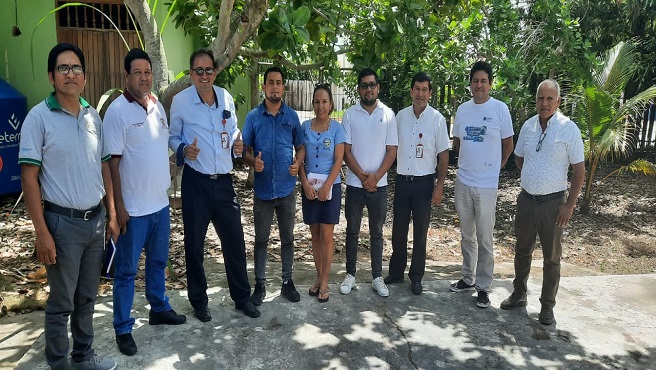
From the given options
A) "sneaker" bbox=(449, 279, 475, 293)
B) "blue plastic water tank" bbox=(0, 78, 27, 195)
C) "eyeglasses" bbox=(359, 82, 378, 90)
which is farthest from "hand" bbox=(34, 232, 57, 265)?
"blue plastic water tank" bbox=(0, 78, 27, 195)

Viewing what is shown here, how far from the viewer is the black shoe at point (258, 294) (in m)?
4.32

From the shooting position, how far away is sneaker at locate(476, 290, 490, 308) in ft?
14.6

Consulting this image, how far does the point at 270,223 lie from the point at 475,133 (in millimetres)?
1910

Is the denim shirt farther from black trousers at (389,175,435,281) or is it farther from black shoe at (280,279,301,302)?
black trousers at (389,175,435,281)

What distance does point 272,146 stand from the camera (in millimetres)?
4172

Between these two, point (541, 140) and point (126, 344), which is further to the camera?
point (541, 140)

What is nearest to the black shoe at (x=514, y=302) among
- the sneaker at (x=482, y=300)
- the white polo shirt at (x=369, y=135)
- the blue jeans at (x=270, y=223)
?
the sneaker at (x=482, y=300)

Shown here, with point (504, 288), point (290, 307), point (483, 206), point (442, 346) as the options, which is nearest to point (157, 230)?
point (290, 307)

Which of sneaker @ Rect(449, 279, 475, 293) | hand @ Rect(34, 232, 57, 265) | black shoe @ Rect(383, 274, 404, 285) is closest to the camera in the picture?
hand @ Rect(34, 232, 57, 265)

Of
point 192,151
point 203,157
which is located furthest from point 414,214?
point 192,151

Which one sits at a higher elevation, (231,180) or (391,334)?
(231,180)

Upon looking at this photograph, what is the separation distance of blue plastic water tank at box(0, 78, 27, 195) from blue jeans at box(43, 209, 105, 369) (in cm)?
538

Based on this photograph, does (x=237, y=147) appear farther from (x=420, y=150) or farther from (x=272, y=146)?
(x=420, y=150)

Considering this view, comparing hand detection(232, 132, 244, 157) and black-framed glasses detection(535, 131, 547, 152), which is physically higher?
black-framed glasses detection(535, 131, 547, 152)
